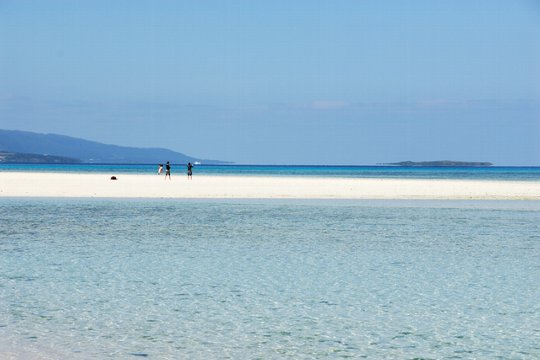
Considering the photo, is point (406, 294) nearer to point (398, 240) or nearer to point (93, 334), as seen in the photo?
point (93, 334)

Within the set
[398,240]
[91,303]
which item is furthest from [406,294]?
[398,240]

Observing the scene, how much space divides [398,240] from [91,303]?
12.1 m

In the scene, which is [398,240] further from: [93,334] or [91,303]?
[93,334]

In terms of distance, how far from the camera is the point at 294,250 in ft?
66.3

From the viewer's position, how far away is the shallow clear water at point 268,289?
1021cm

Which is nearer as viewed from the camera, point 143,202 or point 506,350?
point 506,350

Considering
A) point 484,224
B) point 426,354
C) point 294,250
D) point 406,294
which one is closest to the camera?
point 426,354

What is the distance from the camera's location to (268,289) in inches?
559

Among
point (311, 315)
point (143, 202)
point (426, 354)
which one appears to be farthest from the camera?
point (143, 202)

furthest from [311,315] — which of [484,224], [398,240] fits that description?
[484,224]

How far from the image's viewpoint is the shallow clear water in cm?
1021

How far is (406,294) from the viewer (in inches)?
544

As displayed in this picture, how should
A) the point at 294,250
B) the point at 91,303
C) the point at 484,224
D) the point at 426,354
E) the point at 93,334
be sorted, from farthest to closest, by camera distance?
the point at 484,224, the point at 294,250, the point at 91,303, the point at 93,334, the point at 426,354

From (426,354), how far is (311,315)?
2622mm
